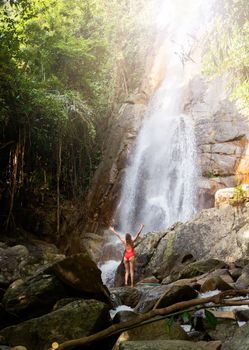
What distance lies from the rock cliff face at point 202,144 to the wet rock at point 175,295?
9.39 m

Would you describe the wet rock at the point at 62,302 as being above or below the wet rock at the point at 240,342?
below

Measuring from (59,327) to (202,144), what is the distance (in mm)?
13345

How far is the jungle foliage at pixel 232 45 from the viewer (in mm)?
11930

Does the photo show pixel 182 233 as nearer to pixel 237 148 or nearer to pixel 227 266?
pixel 227 266

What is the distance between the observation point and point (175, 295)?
525 cm

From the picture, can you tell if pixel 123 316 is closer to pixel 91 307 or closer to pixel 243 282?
pixel 91 307

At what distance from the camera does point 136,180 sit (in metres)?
17.4

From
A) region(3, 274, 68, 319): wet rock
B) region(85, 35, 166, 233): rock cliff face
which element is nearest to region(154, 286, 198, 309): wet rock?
region(3, 274, 68, 319): wet rock

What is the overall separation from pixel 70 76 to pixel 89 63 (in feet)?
5.48

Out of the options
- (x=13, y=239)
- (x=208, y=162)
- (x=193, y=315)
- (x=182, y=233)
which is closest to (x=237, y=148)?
(x=208, y=162)

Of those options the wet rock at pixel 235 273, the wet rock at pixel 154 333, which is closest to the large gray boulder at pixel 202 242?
the wet rock at pixel 235 273

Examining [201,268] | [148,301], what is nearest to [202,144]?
[201,268]

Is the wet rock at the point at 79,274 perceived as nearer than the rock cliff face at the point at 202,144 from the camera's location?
Yes

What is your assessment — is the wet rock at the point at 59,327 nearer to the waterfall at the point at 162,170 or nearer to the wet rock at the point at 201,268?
the wet rock at the point at 201,268
